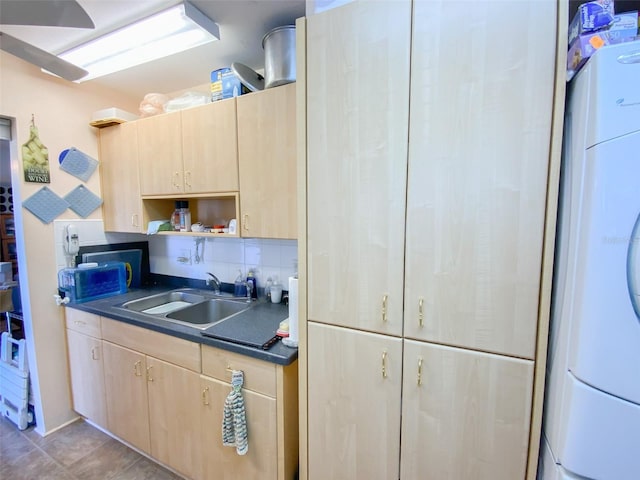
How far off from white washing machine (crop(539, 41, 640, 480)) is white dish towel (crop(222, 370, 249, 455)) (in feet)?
3.78

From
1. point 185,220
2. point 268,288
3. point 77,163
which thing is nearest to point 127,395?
point 268,288

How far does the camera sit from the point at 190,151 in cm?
180

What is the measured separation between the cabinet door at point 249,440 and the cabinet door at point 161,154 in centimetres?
126

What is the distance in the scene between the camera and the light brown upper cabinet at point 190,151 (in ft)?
5.47

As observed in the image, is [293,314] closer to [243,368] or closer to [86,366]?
[243,368]

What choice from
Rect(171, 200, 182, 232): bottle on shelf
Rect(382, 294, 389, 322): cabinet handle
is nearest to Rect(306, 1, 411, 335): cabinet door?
Rect(382, 294, 389, 322): cabinet handle

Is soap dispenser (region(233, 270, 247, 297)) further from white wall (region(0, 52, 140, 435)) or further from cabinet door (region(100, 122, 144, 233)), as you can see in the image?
white wall (region(0, 52, 140, 435))

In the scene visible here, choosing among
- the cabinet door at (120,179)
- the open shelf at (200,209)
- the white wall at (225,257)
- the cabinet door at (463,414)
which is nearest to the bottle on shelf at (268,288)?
the white wall at (225,257)

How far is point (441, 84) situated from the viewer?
91cm

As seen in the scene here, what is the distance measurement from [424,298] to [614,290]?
0.47 metres

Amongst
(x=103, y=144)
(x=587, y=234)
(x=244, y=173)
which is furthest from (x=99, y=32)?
(x=587, y=234)

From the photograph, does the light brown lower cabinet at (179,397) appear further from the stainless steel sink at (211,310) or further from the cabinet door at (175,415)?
the stainless steel sink at (211,310)

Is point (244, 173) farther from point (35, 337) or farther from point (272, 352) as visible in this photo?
point (35, 337)

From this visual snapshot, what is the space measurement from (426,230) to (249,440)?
4.10 ft
